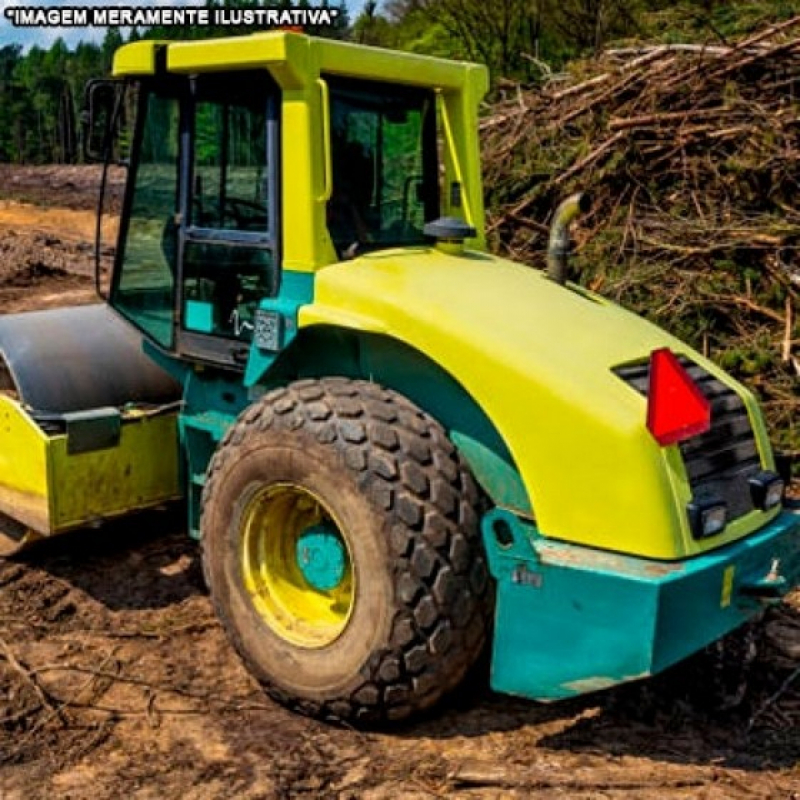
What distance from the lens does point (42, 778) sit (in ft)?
11.2

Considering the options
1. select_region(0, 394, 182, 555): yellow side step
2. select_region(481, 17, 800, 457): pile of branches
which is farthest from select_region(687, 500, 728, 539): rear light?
select_region(481, 17, 800, 457): pile of branches

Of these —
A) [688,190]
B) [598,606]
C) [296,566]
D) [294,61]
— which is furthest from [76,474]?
[688,190]

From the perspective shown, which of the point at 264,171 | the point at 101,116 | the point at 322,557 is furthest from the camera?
the point at 101,116

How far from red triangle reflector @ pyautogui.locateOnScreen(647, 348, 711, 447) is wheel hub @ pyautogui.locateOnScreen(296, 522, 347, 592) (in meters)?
1.18

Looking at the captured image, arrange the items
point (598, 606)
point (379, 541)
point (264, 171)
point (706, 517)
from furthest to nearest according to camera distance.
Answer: point (264, 171)
point (379, 541)
point (706, 517)
point (598, 606)

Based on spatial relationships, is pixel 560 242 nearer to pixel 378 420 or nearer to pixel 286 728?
pixel 378 420

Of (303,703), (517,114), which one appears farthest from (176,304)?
(517,114)

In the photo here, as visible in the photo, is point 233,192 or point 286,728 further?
point 233,192

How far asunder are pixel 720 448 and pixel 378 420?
3.71ft

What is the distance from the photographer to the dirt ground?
338 cm

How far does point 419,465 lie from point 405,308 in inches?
20.5

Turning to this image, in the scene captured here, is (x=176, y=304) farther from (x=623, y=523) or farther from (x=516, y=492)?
(x=623, y=523)

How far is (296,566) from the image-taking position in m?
4.05

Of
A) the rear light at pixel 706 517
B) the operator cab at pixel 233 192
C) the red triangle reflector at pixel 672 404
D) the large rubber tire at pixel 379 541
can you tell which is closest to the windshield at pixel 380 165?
the operator cab at pixel 233 192
